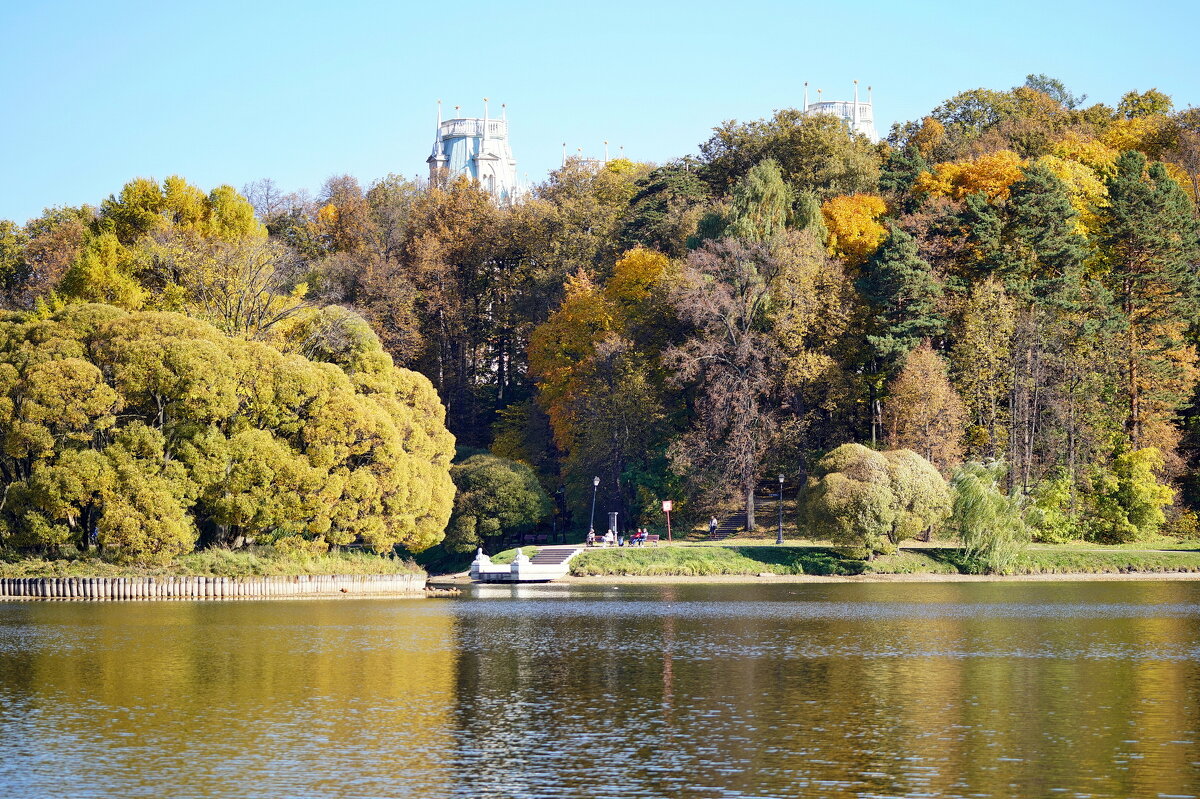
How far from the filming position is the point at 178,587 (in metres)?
48.7

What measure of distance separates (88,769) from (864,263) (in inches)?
2464

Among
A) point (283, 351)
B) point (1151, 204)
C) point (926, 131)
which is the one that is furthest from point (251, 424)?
point (926, 131)

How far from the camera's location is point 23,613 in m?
41.8

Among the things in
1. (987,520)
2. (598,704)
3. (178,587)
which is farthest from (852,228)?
(598,704)

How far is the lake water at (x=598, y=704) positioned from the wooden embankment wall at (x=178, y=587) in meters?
3.92

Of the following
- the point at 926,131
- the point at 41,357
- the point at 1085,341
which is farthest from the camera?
the point at 926,131

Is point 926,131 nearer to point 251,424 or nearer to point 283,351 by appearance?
point 283,351

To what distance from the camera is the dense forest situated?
225 feet

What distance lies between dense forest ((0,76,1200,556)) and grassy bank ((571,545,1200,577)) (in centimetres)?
366

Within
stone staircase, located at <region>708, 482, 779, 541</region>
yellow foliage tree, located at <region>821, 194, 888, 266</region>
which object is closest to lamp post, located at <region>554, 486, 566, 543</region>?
stone staircase, located at <region>708, 482, 779, 541</region>

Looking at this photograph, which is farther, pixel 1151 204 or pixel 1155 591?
pixel 1151 204

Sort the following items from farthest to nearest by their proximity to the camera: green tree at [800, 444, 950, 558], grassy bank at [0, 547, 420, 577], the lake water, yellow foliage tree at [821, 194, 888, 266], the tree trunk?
yellow foliage tree at [821, 194, 888, 266] → the tree trunk → green tree at [800, 444, 950, 558] → grassy bank at [0, 547, 420, 577] → the lake water

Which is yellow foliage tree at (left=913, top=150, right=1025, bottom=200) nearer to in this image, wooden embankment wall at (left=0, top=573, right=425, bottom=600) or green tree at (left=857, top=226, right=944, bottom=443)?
green tree at (left=857, top=226, right=944, bottom=443)

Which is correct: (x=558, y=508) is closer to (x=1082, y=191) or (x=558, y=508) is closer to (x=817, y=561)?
(x=817, y=561)
